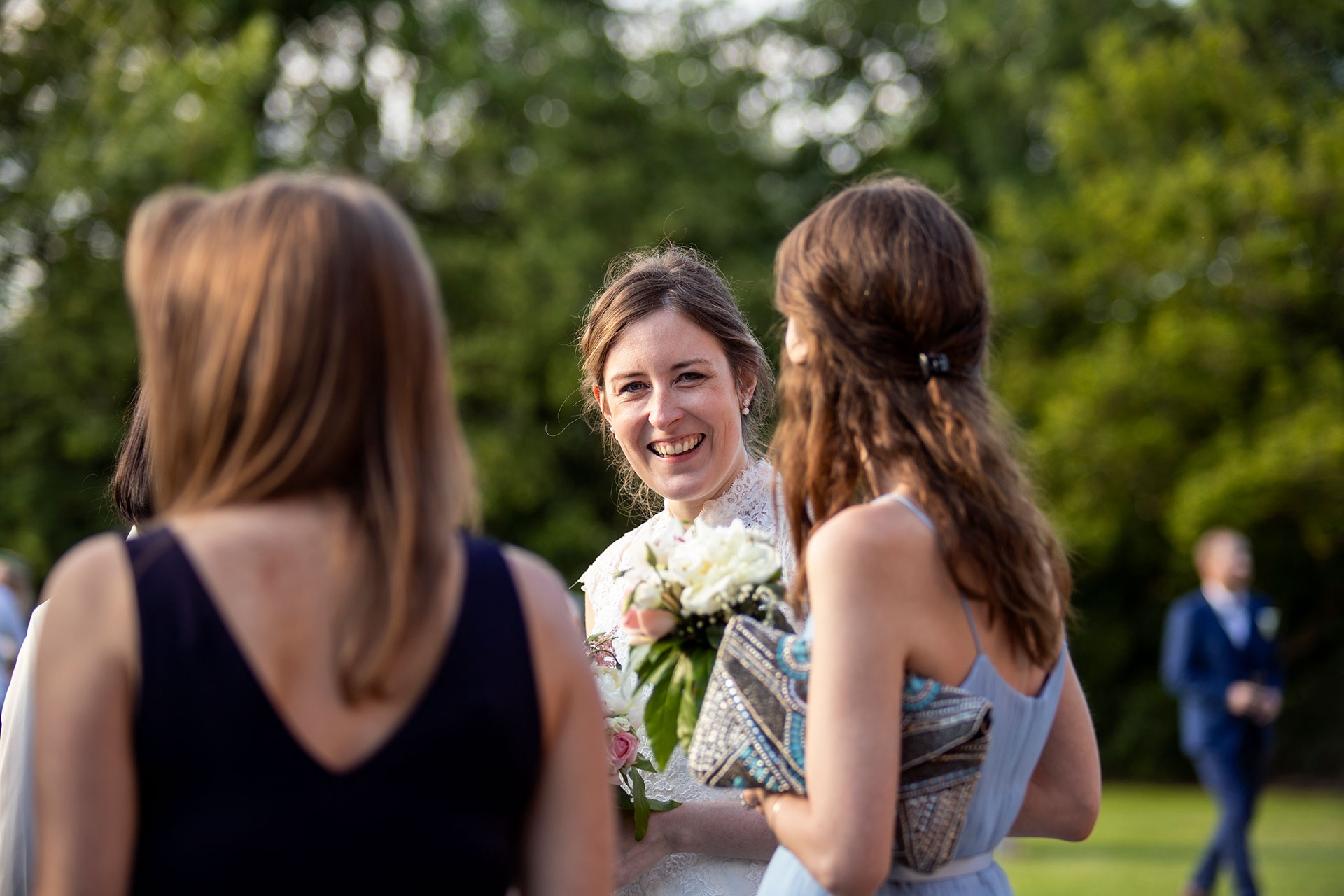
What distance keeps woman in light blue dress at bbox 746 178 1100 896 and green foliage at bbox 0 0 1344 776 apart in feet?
49.6

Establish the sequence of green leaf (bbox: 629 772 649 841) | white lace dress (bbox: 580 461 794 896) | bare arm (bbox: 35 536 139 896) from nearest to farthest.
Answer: bare arm (bbox: 35 536 139 896) → green leaf (bbox: 629 772 649 841) → white lace dress (bbox: 580 461 794 896)

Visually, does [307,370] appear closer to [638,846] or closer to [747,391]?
[638,846]

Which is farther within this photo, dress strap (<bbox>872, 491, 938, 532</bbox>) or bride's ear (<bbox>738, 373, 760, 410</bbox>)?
bride's ear (<bbox>738, 373, 760, 410</bbox>)

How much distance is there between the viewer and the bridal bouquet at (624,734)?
8.68 feet

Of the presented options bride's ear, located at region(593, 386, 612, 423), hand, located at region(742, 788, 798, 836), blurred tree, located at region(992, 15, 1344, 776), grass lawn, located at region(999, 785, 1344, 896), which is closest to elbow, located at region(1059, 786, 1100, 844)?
hand, located at region(742, 788, 798, 836)

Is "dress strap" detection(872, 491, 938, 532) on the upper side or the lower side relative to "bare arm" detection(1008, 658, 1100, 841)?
upper

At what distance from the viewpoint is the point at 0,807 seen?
240 cm

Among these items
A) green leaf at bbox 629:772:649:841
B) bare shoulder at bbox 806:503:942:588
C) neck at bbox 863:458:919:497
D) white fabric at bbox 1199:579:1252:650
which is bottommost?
white fabric at bbox 1199:579:1252:650

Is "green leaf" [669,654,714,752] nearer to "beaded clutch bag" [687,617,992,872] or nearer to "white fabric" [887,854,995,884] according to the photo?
"beaded clutch bag" [687,617,992,872]

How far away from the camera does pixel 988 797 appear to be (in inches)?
86.4

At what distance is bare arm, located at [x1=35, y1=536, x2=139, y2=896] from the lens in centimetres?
147

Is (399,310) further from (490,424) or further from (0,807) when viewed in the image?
(490,424)

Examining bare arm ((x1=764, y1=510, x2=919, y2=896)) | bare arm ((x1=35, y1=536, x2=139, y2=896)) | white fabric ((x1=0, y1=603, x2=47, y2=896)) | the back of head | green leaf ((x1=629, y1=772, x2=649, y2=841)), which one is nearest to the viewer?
bare arm ((x1=35, y1=536, x2=139, y2=896))

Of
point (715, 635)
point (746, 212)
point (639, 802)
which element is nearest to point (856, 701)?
point (715, 635)
